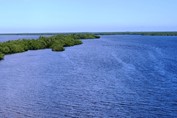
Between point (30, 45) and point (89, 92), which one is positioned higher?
point (30, 45)

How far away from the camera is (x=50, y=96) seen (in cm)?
3006

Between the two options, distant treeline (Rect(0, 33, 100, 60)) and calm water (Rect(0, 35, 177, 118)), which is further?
distant treeline (Rect(0, 33, 100, 60))

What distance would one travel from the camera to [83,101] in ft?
92.3

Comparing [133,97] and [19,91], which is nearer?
[133,97]

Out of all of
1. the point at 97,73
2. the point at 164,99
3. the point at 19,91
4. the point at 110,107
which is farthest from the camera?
the point at 97,73

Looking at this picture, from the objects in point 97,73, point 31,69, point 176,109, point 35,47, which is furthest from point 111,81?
point 35,47

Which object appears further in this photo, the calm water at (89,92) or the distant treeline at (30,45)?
the distant treeline at (30,45)

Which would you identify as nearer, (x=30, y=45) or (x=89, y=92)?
(x=89, y=92)

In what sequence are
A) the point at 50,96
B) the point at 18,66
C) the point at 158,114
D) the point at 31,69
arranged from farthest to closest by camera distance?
the point at 18,66, the point at 31,69, the point at 50,96, the point at 158,114

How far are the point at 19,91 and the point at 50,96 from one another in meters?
4.03

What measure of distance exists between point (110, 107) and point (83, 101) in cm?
294

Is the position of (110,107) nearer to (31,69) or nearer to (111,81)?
(111,81)

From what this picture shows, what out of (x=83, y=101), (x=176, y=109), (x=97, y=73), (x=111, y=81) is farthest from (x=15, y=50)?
(x=176, y=109)

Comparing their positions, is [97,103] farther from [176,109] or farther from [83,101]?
[176,109]
